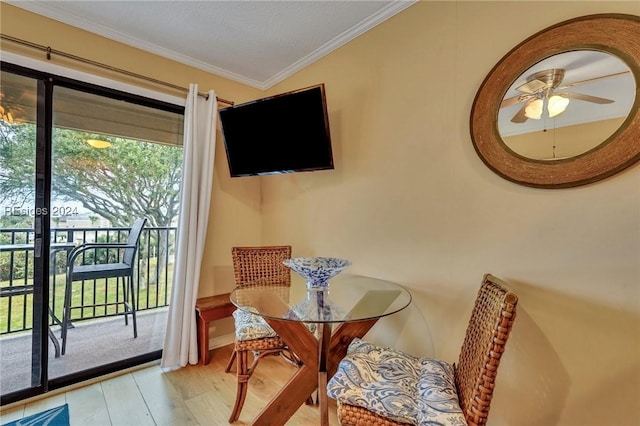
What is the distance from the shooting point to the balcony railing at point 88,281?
187cm

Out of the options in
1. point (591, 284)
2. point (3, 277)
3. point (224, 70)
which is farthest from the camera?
point (224, 70)

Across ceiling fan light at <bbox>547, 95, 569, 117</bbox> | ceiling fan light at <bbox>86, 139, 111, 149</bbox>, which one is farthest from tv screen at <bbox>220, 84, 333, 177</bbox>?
ceiling fan light at <bbox>547, 95, 569, 117</bbox>

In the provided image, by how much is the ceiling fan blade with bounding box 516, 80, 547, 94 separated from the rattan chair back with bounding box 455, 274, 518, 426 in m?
0.89

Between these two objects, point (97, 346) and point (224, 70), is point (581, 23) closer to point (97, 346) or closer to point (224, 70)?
point (224, 70)

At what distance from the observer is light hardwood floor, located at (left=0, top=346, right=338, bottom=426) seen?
174cm

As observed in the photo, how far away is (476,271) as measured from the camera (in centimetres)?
154

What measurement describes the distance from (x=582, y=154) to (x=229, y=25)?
2.17 m

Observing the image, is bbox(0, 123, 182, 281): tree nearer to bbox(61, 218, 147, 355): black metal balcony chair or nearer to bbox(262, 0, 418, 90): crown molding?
bbox(61, 218, 147, 355): black metal balcony chair

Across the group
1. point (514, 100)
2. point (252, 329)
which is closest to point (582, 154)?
point (514, 100)

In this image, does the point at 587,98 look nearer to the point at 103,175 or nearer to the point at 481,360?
the point at 481,360

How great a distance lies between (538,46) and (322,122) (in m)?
1.17

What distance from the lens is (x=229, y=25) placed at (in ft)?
6.70

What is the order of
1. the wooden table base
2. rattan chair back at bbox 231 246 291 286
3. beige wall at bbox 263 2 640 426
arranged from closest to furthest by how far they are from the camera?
beige wall at bbox 263 2 640 426 < the wooden table base < rattan chair back at bbox 231 246 291 286

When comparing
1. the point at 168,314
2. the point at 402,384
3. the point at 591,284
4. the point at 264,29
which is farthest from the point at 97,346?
the point at 591,284
